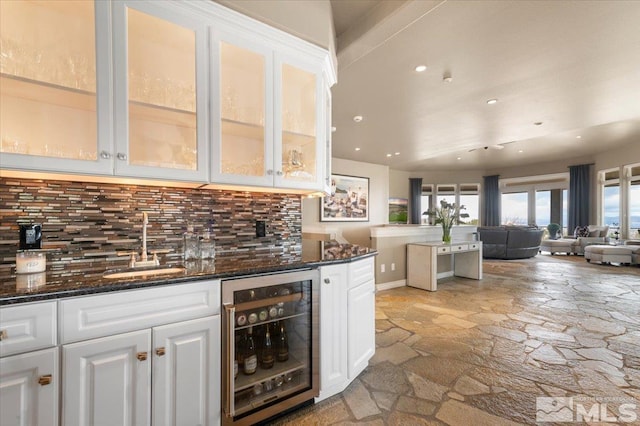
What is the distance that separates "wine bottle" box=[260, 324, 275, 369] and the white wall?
14.3ft

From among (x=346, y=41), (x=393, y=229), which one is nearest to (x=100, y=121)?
(x=346, y=41)

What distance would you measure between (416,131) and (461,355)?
11.3 ft

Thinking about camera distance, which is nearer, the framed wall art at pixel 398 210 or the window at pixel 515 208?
the window at pixel 515 208

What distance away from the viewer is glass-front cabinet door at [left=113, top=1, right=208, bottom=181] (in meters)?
1.45

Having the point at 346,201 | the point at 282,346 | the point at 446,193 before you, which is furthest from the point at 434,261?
the point at 446,193

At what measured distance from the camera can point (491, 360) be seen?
7.82 feet

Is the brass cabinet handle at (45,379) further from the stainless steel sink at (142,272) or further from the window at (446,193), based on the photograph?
the window at (446,193)

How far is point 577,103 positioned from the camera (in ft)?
11.4

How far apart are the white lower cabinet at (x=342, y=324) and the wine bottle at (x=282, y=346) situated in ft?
0.78

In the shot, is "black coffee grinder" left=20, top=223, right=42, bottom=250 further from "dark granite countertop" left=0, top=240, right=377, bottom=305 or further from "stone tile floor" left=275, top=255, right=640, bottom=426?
"stone tile floor" left=275, top=255, right=640, bottom=426

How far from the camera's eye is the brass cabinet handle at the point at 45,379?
107cm

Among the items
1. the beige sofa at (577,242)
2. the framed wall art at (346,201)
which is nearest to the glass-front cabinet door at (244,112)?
the framed wall art at (346,201)

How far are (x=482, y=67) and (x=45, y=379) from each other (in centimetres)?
361

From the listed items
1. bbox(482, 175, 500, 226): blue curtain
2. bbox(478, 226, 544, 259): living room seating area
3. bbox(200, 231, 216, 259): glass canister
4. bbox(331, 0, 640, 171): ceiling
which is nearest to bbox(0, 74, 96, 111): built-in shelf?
bbox(200, 231, 216, 259): glass canister
